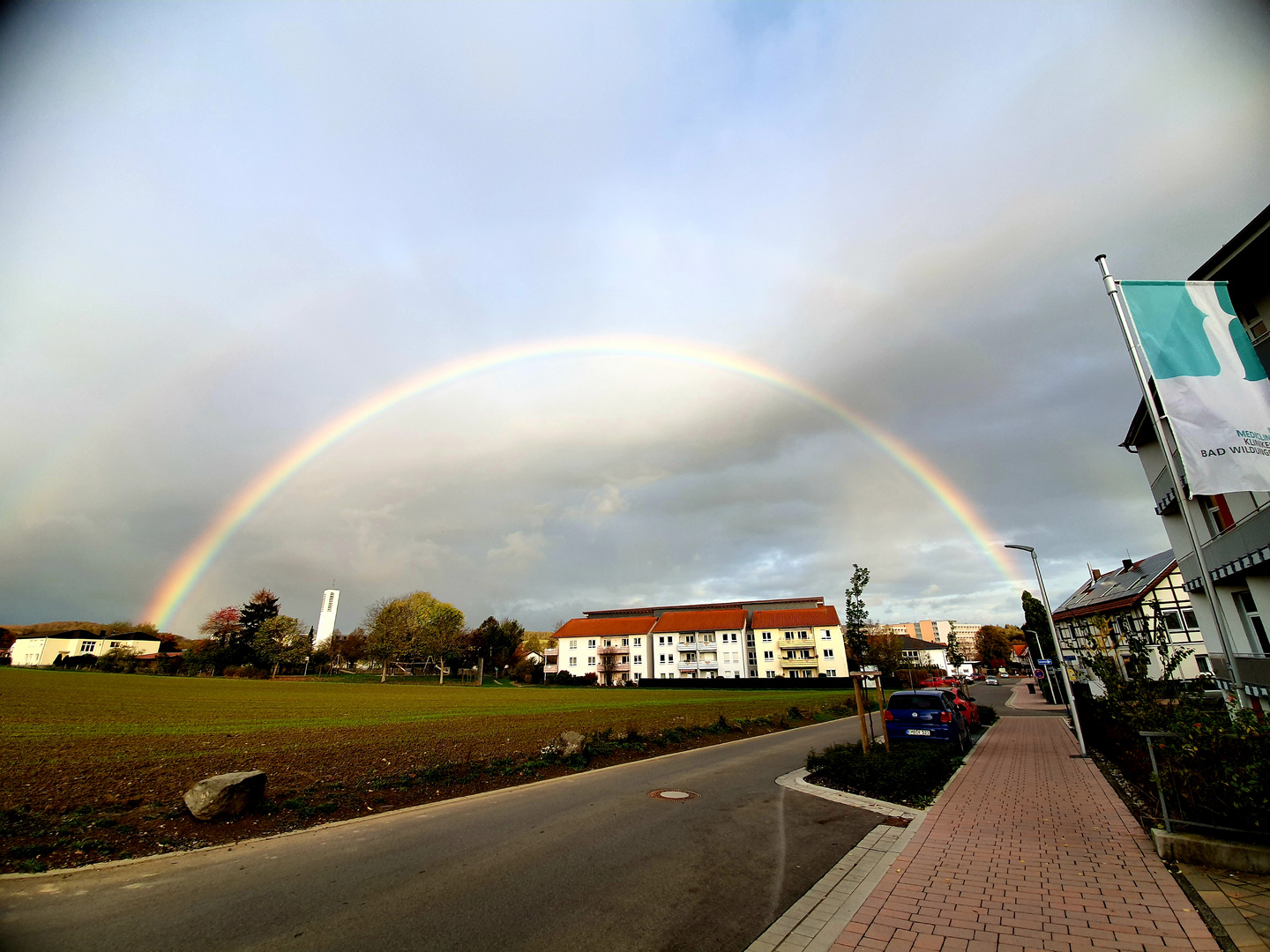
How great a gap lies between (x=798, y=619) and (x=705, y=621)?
14.2 meters

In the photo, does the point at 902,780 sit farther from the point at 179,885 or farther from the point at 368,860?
the point at 179,885

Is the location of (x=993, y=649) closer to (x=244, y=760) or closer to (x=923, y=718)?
(x=923, y=718)

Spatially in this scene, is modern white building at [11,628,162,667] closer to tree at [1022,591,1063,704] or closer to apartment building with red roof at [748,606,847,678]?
apartment building with red roof at [748,606,847,678]

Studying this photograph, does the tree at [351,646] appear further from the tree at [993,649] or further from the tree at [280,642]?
the tree at [993,649]

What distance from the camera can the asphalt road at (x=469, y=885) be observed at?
198 inches

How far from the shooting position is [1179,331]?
27.3ft

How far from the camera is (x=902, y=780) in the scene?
10.5 metres

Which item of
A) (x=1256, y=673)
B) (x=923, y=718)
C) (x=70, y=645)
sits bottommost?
(x=923, y=718)

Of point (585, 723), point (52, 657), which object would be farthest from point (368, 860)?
point (52, 657)

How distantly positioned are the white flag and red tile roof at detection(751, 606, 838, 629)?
3092 inches

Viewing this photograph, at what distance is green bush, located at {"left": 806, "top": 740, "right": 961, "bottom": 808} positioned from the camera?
1045 cm

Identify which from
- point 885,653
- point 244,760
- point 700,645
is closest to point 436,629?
point 700,645

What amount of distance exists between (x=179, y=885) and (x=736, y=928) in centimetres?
591

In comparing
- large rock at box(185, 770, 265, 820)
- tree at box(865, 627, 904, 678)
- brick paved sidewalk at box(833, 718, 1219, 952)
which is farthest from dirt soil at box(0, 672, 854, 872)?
tree at box(865, 627, 904, 678)
